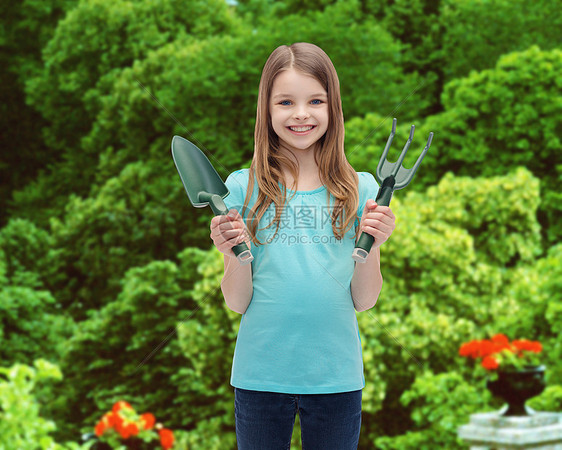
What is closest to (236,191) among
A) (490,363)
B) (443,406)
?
(490,363)

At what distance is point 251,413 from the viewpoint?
1660 mm

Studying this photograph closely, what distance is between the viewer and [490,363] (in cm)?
521

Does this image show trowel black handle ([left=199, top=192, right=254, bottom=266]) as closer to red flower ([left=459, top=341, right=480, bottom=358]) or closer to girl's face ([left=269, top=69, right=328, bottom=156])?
girl's face ([left=269, top=69, right=328, bottom=156])

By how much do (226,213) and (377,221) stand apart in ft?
1.04

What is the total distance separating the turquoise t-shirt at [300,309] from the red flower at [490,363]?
3730mm

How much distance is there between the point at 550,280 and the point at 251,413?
5.27 metres

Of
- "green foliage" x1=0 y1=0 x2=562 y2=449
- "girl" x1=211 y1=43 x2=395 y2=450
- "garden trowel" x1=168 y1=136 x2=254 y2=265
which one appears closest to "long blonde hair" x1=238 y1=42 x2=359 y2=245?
"girl" x1=211 y1=43 x2=395 y2=450

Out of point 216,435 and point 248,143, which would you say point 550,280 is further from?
point 248,143

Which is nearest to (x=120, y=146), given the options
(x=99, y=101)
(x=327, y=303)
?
(x=99, y=101)

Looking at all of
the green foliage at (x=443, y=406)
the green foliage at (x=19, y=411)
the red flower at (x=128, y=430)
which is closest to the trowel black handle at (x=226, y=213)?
the green foliage at (x=19, y=411)

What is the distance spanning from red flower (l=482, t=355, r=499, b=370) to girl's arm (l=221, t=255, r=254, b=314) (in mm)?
3859

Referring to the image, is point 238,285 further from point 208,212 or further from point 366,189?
point 208,212

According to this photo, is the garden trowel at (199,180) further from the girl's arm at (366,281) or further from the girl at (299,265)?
the girl's arm at (366,281)

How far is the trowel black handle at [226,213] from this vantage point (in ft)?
5.16
